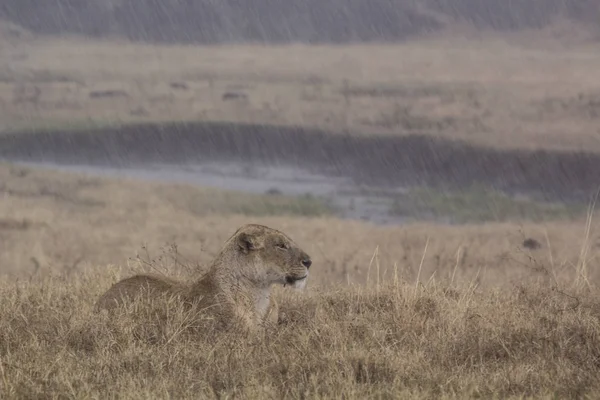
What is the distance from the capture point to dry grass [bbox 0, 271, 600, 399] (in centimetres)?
831

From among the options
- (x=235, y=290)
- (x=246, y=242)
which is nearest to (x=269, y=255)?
(x=246, y=242)

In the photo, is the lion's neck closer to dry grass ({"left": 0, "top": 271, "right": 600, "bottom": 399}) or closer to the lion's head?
the lion's head

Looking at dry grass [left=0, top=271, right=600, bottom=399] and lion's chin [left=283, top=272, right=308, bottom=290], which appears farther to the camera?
lion's chin [left=283, top=272, right=308, bottom=290]

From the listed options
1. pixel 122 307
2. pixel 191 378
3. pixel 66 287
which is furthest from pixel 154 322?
pixel 66 287

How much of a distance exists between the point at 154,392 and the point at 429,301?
4.18m

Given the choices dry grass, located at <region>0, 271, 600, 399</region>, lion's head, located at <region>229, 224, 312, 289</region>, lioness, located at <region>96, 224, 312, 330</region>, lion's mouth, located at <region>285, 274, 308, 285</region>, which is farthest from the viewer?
lion's mouth, located at <region>285, 274, 308, 285</region>

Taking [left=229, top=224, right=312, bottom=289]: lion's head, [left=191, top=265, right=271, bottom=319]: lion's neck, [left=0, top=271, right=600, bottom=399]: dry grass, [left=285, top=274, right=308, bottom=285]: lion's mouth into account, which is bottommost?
[left=0, top=271, right=600, bottom=399]: dry grass

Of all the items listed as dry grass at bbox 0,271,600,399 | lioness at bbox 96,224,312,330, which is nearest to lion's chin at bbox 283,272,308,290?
lioness at bbox 96,224,312,330

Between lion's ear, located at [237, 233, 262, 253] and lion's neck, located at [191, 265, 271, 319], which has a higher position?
lion's ear, located at [237, 233, 262, 253]

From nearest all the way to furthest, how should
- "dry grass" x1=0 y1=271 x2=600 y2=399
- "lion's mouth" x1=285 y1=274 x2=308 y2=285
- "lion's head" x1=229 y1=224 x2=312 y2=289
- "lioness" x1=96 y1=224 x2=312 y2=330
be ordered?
"dry grass" x1=0 y1=271 x2=600 y2=399 → "lioness" x1=96 y1=224 x2=312 y2=330 → "lion's head" x1=229 y1=224 x2=312 y2=289 → "lion's mouth" x1=285 y1=274 x2=308 y2=285

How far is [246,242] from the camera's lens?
1020 cm

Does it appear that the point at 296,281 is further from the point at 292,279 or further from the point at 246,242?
the point at 246,242

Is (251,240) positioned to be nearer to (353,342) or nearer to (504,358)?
(353,342)

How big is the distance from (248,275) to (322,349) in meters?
1.22
